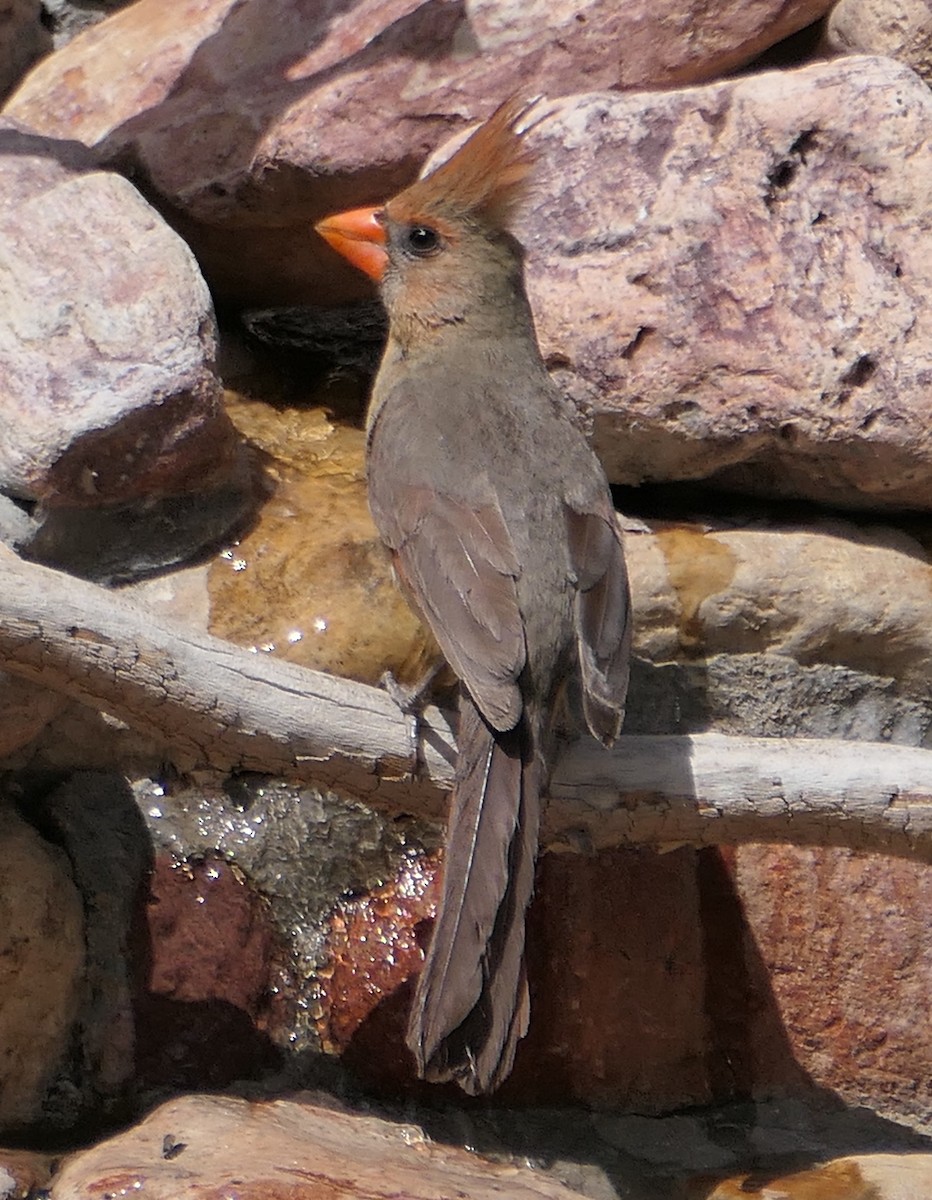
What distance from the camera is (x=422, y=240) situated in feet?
13.7

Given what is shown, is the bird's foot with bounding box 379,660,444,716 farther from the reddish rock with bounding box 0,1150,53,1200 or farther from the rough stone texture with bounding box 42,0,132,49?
the rough stone texture with bounding box 42,0,132,49

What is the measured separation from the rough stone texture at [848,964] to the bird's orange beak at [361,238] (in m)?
1.54

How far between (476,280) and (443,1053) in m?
1.80

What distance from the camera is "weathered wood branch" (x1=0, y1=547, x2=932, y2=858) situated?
308cm

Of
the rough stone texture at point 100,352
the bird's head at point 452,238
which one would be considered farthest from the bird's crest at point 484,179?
the rough stone texture at point 100,352

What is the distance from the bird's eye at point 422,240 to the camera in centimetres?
417

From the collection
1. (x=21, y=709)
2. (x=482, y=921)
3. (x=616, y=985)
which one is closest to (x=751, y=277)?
(x=616, y=985)

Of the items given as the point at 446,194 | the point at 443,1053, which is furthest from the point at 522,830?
the point at 446,194

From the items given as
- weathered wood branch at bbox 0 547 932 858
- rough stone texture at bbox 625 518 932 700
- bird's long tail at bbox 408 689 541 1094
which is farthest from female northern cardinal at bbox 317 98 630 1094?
rough stone texture at bbox 625 518 932 700

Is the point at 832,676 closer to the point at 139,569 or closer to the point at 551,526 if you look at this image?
the point at 551,526

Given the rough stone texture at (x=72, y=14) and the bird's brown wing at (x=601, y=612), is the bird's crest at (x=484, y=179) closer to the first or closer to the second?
the bird's brown wing at (x=601, y=612)

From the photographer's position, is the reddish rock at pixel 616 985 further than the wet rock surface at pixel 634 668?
Yes

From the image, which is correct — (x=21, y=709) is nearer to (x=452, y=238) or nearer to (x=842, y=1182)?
(x=452, y=238)

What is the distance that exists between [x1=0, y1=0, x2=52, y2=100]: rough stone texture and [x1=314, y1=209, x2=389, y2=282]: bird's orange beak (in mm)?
1428
